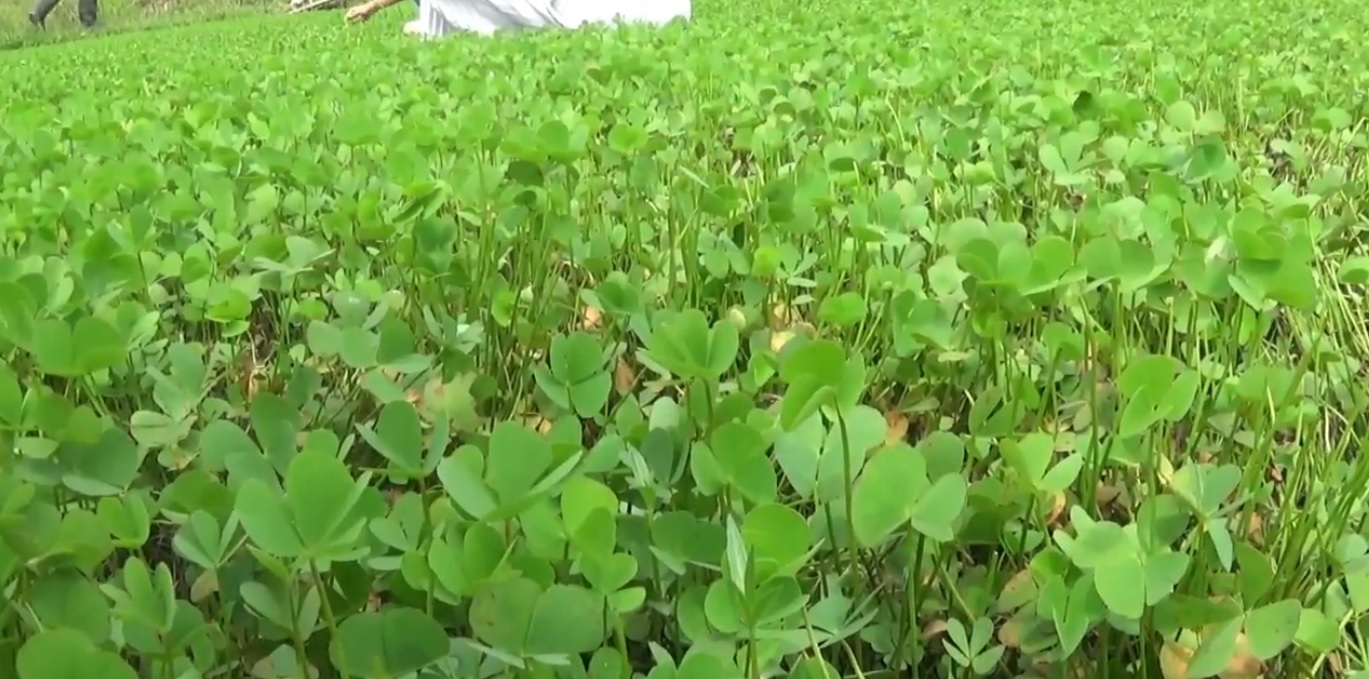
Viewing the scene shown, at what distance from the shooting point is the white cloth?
5898 millimetres

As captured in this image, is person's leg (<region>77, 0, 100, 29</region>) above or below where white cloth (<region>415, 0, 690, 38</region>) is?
below

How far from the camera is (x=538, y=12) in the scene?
6082 mm

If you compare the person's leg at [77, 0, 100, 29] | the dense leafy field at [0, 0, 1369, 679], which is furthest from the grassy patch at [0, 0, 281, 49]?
the dense leafy field at [0, 0, 1369, 679]

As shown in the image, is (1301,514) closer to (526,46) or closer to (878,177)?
(878,177)

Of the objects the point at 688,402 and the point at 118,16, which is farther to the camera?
the point at 118,16

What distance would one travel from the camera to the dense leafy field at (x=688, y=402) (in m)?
0.61

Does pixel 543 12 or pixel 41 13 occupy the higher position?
pixel 543 12

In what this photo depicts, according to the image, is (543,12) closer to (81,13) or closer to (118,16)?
(81,13)

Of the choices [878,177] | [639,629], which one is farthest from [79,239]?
[878,177]

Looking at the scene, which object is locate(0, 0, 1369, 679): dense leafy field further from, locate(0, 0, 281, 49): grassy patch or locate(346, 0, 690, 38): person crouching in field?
locate(0, 0, 281, 49): grassy patch

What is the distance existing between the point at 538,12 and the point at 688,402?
223 inches

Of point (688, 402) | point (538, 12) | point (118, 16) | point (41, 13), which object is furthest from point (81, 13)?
point (688, 402)

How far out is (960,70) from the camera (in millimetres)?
2387

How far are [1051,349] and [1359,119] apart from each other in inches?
52.2
